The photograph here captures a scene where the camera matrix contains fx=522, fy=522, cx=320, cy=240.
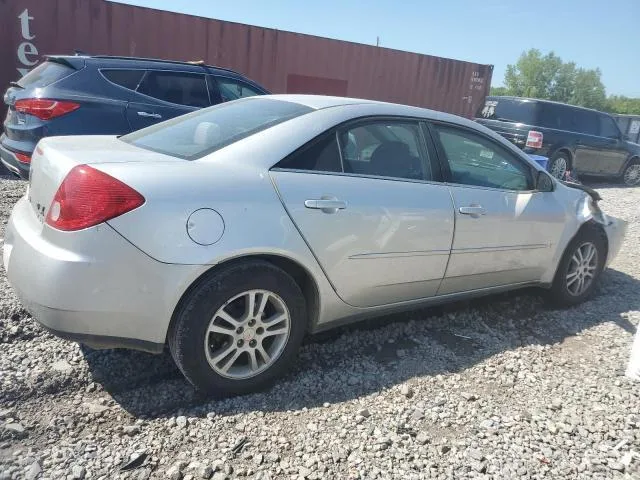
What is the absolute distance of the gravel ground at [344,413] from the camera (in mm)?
2172

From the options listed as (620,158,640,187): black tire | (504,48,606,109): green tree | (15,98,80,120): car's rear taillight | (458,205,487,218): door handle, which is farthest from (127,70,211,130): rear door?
(504,48,606,109): green tree

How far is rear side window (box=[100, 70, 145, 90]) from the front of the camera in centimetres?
580

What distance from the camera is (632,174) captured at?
12539 millimetres

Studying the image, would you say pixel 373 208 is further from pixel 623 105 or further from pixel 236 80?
pixel 623 105

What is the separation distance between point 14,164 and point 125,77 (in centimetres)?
154

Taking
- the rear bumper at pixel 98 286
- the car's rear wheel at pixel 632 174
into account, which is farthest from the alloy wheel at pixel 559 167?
the rear bumper at pixel 98 286

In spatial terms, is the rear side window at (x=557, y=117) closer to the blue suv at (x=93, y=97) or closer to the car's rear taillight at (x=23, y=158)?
the blue suv at (x=93, y=97)

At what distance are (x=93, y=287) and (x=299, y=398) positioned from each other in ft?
3.75

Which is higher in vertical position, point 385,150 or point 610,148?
point 385,150

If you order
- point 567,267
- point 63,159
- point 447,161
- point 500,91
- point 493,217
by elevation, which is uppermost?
point 500,91

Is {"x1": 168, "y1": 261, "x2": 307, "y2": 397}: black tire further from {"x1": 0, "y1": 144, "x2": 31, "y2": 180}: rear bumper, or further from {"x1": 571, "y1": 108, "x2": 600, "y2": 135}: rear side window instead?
{"x1": 571, "y1": 108, "x2": 600, "y2": 135}: rear side window

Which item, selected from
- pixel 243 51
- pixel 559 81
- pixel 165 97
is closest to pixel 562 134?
pixel 243 51

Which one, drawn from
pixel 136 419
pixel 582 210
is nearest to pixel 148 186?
pixel 136 419

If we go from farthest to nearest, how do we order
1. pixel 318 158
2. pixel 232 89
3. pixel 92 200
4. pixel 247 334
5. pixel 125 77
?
1. pixel 232 89
2. pixel 125 77
3. pixel 318 158
4. pixel 247 334
5. pixel 92 200
